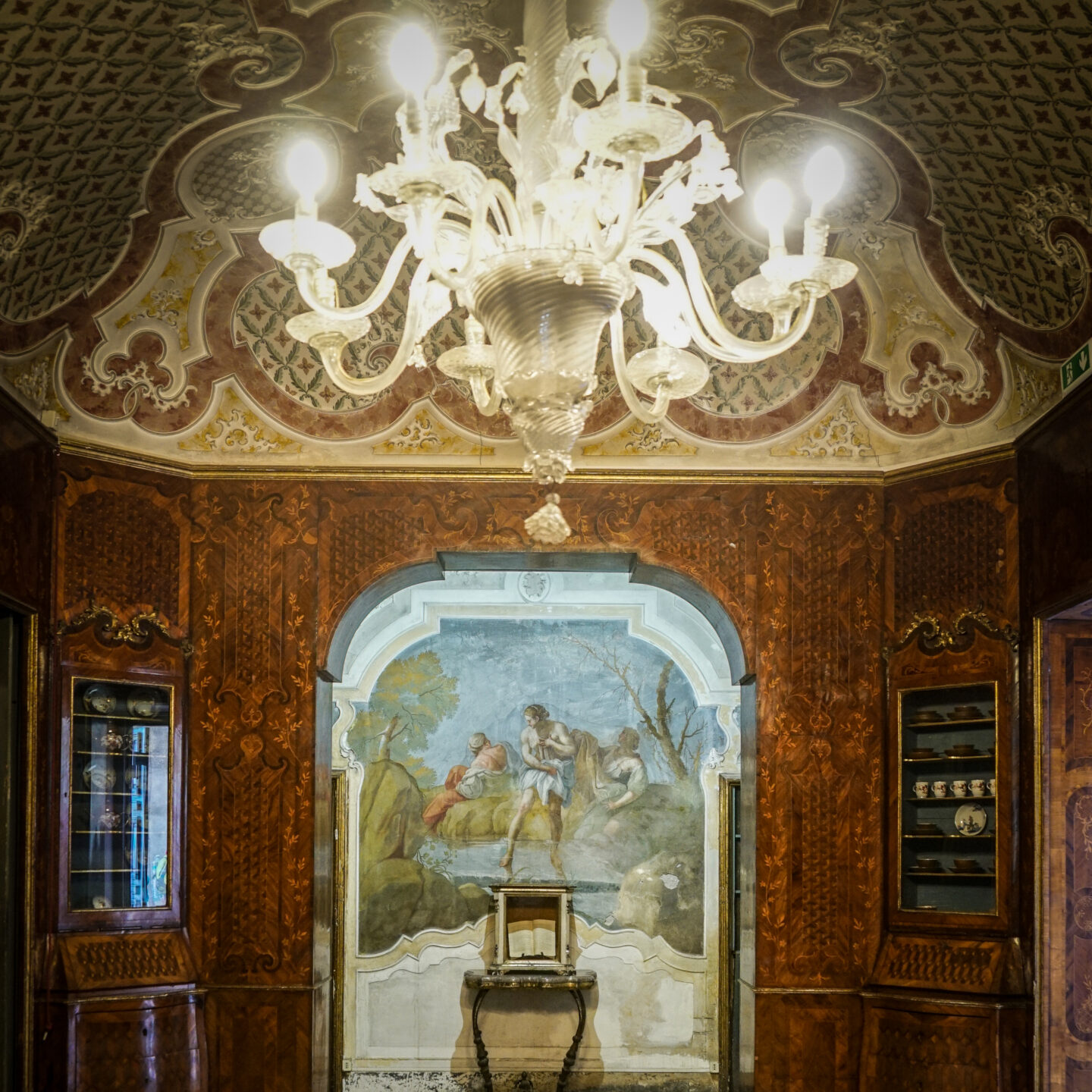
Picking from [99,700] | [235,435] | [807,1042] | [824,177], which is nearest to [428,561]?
[235,435]

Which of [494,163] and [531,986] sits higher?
[494,163]

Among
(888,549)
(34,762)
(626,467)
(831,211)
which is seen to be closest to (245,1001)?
(34,762)

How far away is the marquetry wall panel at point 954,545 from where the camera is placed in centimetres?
749

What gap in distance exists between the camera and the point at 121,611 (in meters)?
7.67

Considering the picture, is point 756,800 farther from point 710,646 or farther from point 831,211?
point 710,646

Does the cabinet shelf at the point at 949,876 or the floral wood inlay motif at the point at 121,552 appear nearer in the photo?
the cabinet shelf at the point at 949,876

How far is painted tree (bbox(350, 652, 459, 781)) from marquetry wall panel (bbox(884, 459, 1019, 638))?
18.0 ft

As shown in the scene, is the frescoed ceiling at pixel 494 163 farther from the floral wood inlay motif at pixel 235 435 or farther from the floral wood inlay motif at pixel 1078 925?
the floral wood inlay motif at pixel 1078 925

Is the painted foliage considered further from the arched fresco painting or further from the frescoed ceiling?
the frescoed ceiling

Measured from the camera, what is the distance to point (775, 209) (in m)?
4.74

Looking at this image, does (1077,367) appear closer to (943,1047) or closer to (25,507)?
(943,1047)

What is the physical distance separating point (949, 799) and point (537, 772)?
18.0 feet

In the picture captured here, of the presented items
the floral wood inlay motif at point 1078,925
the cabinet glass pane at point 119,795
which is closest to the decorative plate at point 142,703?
the cabinet glass pane at point 119,795

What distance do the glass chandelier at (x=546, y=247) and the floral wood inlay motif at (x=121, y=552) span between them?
3358 millimetres
